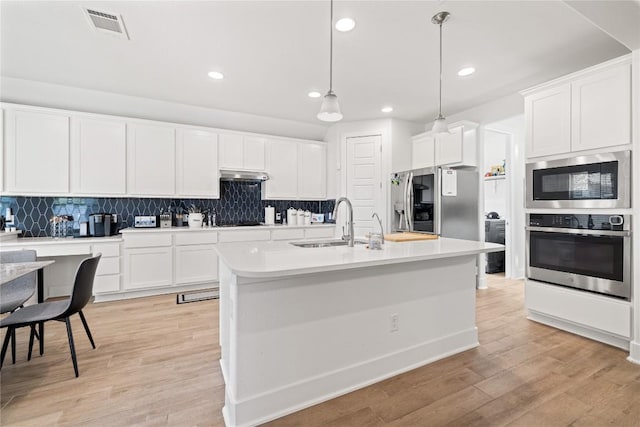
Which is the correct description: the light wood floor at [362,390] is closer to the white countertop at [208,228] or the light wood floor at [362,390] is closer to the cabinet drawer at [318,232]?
the white countertop at [208,228]

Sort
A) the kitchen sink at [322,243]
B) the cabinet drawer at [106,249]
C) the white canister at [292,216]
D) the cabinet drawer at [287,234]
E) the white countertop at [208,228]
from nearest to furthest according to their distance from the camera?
the kitchen sink at [322,243] < the cabinet drawer at [106,249] < the white countertop at [208,228] < the cabinet drawer at [287,234] < the white canister at [292,216]

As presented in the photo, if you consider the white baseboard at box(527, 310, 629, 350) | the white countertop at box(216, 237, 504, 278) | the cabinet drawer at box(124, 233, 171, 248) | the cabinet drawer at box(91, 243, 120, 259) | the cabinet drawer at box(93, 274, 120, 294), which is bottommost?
the white baseboard at box(527, 310, 629, 350)

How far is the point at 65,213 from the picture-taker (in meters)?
3.95

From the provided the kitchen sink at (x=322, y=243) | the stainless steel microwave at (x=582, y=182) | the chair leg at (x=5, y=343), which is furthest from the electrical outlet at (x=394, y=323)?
the chair leg at (x=5, y=343)

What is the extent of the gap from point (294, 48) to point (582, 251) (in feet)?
10.7

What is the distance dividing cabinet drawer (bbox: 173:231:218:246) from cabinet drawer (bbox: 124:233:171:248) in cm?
12

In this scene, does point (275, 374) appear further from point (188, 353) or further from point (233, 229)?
point (233, 229)

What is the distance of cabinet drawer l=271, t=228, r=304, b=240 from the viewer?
4.72 metres

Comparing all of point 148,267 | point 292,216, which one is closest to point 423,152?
point 292,216

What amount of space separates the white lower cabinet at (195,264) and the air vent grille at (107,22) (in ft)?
8.48

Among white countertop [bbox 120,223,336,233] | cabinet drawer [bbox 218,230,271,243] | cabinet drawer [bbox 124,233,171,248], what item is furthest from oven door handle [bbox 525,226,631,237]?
cabinet drawer [bbox 124,233,171,248]

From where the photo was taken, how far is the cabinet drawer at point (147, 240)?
3797 mm

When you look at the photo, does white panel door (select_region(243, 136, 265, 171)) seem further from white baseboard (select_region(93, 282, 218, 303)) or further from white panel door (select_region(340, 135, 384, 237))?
white baseboard (select_region(93, 282, 218, 303))

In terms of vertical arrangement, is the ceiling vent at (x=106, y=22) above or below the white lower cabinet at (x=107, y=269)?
above
